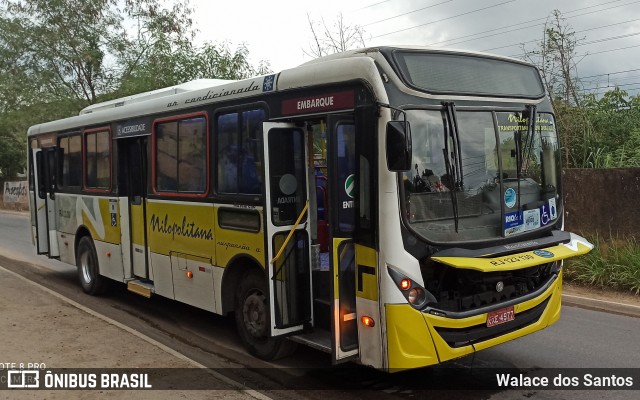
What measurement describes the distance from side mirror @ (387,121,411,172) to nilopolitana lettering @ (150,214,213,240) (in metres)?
2.91

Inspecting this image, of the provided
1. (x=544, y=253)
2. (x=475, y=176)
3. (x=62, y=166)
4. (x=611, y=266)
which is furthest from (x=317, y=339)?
(x=62, y=166)

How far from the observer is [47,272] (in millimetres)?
11570

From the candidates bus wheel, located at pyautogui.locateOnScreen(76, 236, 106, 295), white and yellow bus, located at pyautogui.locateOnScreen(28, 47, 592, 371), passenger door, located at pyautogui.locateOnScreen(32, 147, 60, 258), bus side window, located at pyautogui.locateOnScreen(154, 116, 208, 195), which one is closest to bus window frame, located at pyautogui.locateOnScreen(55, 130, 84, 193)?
passenger door, located at pyautogui.locateOnScreen(32, 147, 60, 258)

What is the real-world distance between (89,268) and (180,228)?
11.3 feet

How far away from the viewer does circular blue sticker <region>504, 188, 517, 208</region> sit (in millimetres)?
4930

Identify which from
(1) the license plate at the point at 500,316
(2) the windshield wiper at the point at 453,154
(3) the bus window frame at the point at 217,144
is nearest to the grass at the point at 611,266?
(1) the license plate at the point at 500,316

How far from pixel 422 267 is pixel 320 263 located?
1371 mm

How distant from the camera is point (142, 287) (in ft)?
25.7

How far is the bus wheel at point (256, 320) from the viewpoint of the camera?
5.82 metres

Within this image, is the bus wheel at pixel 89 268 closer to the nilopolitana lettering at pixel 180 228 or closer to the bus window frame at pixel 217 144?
the nilopolitana lettering at pixel 180 228

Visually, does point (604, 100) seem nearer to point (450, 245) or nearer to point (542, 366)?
point (542, 366)

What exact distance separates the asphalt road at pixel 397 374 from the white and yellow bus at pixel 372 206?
0.42m

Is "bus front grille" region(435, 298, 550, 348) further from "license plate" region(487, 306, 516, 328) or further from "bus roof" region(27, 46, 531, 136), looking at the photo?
"bus roof" region(27, 46, 531, 136)

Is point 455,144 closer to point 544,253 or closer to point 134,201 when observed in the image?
point 544,253
